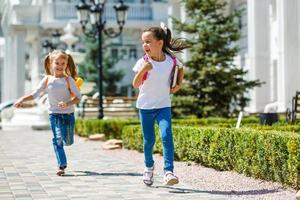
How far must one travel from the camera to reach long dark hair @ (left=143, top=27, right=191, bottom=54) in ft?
26.2

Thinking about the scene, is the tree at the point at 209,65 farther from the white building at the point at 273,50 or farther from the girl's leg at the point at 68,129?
the girl's leg at the point at 68,129

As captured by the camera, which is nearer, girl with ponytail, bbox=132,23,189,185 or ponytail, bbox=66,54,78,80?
girl with ponytail, bbox=132,23,189,185

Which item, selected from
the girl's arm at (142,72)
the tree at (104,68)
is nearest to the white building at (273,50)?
the girl's arm at (142,72)

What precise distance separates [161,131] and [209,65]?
1229cm

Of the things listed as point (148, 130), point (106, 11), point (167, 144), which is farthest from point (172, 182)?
point (106, 11)

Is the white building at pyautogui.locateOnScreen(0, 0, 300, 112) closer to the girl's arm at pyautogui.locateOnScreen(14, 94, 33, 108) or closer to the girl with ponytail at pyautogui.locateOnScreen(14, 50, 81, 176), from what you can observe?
the girl with ponytail at pyautogui.locateOnScreen(14, 50, 81, 176)

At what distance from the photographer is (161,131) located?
7.94 metres

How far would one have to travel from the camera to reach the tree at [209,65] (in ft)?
65.6

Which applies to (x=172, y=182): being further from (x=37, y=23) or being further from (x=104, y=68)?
(x=104, y=68)

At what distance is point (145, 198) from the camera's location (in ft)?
23.8

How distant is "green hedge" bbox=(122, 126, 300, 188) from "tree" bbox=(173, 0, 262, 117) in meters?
8.23

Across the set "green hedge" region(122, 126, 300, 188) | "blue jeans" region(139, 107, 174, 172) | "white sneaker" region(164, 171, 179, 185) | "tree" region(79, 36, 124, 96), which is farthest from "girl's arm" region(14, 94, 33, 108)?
"tree" region(79, 36, 124, 96)

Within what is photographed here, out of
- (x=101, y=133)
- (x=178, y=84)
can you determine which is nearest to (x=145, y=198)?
(x=178, y=84)

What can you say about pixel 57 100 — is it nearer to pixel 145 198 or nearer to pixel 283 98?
pixel 145 198
